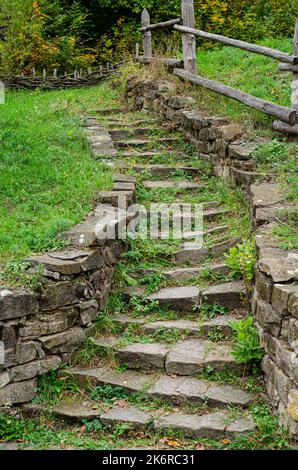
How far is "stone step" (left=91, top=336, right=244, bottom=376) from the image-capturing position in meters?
5.15

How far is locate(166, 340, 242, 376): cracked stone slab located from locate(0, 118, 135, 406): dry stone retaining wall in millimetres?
842

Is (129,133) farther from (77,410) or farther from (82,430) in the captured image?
(82,430)

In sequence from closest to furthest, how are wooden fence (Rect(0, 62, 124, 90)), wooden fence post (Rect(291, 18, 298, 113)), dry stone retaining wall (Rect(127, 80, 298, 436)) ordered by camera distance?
dry stone retaining wall (Rect(127, 80, 298, 436)) < wooden fence post (Rect(291, 18, 298, 113)) < wooden fence (Rect(0, 62, 124, 90))

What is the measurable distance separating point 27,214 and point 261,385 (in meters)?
2.90

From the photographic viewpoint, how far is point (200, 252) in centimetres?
650

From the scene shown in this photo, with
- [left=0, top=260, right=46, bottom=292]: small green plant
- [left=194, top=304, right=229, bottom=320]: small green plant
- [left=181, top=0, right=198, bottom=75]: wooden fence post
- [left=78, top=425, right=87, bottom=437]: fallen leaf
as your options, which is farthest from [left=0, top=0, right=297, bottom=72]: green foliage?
[left=78, top=425, right=87, bottom=437]: fallen leaf

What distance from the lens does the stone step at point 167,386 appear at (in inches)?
192

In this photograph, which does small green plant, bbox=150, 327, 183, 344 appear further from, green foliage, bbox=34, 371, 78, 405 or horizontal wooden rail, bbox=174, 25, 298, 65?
horizontal wooden rail, bbox=174, 25, 298, 65

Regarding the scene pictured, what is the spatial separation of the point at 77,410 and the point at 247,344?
1466 millimetres

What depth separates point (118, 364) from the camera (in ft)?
17.8

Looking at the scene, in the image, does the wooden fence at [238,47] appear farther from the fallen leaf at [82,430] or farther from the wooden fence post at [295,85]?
the fallen leaf at [82,430]

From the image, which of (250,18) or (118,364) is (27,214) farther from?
(250,18)

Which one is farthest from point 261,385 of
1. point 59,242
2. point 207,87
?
point 207,87

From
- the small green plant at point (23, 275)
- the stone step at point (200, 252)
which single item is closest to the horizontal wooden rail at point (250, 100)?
the stone step at point (200, 252)
